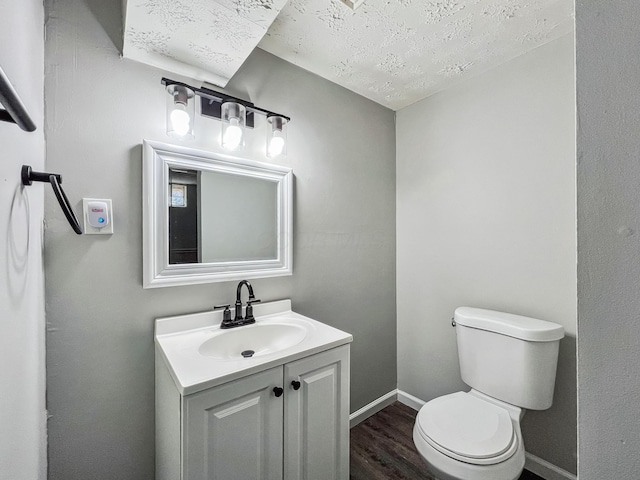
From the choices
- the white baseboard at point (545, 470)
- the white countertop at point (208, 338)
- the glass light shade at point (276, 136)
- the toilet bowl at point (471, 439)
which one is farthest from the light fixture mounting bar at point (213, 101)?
the white baseboard at point (545, 470)

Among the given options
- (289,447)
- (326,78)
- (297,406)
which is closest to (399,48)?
(326,78)

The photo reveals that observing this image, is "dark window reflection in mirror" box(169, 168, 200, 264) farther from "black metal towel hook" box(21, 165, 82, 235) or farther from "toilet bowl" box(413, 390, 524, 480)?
"toilet bowl" box(413, 390, 524, 480)

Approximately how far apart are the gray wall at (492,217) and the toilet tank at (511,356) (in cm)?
17

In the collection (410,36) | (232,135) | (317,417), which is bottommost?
(317,417)

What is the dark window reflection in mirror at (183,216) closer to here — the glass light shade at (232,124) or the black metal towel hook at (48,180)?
the glass light shade at (232,124)

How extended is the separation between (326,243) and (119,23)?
139 centimetres

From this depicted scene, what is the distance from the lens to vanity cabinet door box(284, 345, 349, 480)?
3.42 ft

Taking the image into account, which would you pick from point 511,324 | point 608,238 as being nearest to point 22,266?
point 608,238

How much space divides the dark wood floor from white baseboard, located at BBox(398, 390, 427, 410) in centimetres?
4

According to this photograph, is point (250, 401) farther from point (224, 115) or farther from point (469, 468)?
point (224, 115)

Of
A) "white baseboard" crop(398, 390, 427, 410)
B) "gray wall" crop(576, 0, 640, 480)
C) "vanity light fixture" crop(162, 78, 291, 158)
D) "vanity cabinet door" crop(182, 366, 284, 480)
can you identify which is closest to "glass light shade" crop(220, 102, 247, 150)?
"vanity light fixture" crop(162, 78, 291, 158)

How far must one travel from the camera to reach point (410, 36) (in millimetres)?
1379

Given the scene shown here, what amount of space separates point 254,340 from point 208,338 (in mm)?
231

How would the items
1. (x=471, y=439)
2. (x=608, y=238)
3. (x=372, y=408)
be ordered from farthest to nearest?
(x=372, y=408) → (x=471, y=439) → (x=608, y=238)
